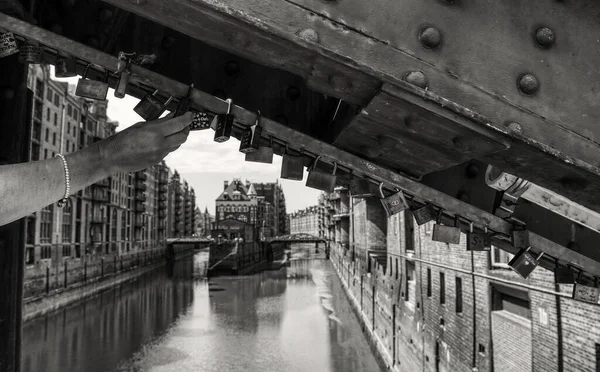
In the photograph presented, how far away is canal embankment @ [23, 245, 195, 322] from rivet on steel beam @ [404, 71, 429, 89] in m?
33.0

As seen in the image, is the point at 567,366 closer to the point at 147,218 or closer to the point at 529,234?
the point at 529,234

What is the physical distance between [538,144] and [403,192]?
116cm

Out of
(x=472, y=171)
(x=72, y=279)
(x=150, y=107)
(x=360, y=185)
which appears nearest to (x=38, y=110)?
(x=72, y=279)

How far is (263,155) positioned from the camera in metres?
2.87

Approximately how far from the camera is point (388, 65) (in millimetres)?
1891

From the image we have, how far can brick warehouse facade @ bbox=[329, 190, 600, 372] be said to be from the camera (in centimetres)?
700

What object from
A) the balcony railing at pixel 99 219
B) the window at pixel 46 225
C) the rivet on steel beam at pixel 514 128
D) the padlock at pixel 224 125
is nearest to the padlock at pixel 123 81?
the padlock at pixel 224 125

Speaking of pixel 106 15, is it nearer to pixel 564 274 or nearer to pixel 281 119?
pixel 281 119

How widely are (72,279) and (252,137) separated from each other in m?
42.4

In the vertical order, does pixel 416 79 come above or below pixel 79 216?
above

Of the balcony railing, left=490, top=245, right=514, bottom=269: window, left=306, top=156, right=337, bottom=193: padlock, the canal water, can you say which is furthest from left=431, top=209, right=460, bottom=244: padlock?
the balcony railing

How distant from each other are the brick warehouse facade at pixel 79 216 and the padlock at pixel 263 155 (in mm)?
23847

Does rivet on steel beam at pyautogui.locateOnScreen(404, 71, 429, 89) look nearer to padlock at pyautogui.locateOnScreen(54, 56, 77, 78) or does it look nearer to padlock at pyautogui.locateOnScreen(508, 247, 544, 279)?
padlock at pyautogui.locateOnScreen(54, 56, 77, 78)

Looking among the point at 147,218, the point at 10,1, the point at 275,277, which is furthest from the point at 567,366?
the point at 147,218
